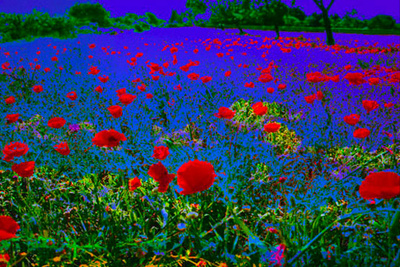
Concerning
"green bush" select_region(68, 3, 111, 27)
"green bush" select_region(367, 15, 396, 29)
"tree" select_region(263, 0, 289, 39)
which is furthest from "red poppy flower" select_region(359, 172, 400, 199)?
"green bush" select_region(367, 15, 396, 29)

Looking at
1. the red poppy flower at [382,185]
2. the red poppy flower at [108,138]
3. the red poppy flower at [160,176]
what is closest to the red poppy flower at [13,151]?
the red poppy flower at [108,138]

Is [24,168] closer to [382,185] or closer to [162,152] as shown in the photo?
[162,152]

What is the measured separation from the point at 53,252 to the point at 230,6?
691 inches

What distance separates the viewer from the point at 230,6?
55.5 feet

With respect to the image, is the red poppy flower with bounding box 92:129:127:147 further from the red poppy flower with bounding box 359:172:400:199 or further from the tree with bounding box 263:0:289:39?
the tree with bounding box 263:0:289:39

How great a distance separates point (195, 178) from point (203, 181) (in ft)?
0.10

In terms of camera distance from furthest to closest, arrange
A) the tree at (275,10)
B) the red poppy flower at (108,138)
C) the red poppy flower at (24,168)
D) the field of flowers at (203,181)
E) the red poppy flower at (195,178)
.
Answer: the tree at (275,10) < the red poppy flower at (108,138) < the red poppy flower at (24,168) < the field of flowers at (203,181) < the red poppy flower at (195,178)

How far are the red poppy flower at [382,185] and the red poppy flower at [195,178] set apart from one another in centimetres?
54

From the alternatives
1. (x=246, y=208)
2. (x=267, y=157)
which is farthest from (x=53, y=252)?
(x=267, y=157)

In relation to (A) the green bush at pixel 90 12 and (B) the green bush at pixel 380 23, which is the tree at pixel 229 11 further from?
(B) the green bush at pixel 380 23

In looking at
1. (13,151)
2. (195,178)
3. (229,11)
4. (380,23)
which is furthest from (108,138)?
(380,23)

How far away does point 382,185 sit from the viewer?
0.99 m

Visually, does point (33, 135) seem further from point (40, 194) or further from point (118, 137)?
point (118, 137)

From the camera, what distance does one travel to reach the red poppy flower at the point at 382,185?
0.97m
